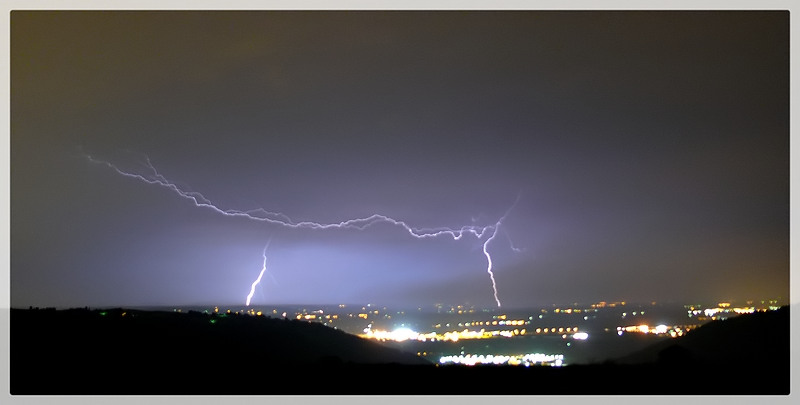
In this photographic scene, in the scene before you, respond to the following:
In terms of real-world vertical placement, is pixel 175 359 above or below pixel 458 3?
below

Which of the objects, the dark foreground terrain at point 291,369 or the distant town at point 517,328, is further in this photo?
the distant town at point 517,328

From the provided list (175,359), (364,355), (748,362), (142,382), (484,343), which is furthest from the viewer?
(484,343)

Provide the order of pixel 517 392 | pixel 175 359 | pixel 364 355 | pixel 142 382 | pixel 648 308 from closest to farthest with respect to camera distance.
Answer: pixel 517 392
pixel 142 382
pixel 175 359
pixel 364 355
pixel 648 308

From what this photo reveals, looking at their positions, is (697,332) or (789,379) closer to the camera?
(789,379)

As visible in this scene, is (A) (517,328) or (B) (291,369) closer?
(B) (291,369)

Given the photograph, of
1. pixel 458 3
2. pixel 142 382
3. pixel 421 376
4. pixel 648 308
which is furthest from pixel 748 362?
pixel 648 308

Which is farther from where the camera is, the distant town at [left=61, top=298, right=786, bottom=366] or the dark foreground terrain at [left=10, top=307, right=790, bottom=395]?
the distant town at [left=61, top=298, right=786, bottom=366]

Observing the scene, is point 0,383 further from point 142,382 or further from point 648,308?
point 648,308
